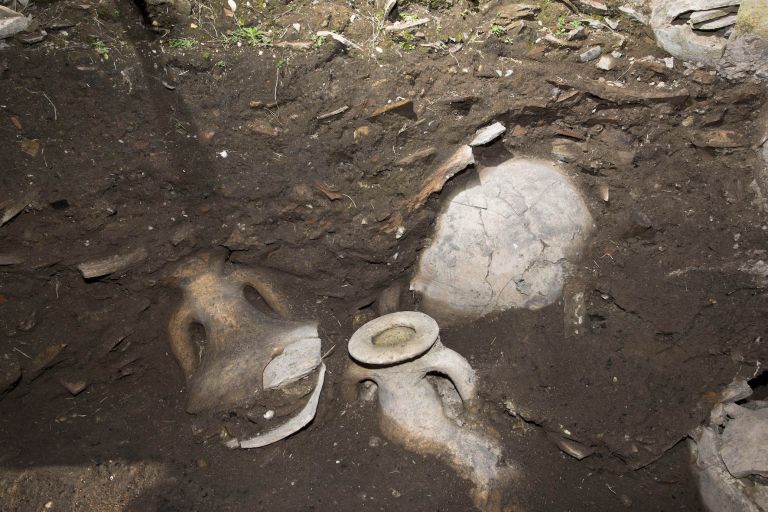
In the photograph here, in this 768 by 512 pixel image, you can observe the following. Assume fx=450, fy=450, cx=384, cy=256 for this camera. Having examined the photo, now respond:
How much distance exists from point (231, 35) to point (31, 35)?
1177mm

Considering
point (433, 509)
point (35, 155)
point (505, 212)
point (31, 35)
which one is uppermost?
point (31, 35)

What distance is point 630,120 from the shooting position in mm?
3127

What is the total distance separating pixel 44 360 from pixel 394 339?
7.49 ft

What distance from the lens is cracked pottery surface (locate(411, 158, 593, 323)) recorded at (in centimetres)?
303

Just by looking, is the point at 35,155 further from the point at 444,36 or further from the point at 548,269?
the point at 548,269

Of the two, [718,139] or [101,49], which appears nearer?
[101,49]

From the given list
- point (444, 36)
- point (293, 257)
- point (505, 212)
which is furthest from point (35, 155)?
point (505, 212)

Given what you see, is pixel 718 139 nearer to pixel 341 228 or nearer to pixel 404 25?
pixel 404 25

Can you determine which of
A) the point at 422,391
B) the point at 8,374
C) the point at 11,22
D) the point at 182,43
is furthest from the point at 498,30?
the point at 8,374

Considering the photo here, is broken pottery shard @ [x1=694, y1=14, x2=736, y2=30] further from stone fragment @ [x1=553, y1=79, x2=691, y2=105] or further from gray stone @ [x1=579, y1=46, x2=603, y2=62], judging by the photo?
gray stone @ [x1=579, y1=46, x2=603, y2=62]

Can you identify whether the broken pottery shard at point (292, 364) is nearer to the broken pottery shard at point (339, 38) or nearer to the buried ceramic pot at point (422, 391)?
the buried ceramic pot at point (422, 391)

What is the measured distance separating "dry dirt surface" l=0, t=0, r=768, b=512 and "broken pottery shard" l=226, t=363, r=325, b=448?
0.10 metres

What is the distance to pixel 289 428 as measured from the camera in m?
2.88

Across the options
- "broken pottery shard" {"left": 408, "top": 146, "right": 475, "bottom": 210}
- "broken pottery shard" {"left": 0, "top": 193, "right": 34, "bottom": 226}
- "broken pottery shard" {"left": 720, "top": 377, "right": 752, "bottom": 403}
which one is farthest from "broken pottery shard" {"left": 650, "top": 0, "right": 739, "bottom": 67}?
"broken pottery shard" {"left": 0, "top": 193, "right": 34, "bottom": 226}
